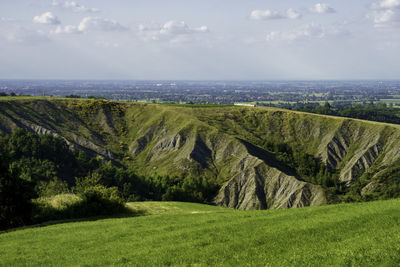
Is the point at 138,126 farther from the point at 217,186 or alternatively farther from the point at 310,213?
the point at 310,213

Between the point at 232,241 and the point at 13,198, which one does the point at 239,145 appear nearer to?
the point at 13,198

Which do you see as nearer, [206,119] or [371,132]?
[371,132]

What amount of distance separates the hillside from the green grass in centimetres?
7861

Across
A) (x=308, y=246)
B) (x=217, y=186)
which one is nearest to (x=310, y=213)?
(x=308, y=246)

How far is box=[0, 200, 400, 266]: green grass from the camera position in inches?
722

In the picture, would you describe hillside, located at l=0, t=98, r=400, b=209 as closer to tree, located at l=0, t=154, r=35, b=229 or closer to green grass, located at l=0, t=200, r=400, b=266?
green grass, located at l=0, t=200, r=400, b=266

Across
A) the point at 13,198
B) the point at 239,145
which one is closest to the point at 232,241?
the point at 13,198

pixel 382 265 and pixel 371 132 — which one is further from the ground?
pixel 382 265

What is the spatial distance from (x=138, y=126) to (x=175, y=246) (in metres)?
146

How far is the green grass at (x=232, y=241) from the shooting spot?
18.3 meters

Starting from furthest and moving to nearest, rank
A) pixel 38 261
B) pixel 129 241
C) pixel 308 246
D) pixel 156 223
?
pixel 156 223, pixel 129 241, pixel 38 261, pixel 308 246

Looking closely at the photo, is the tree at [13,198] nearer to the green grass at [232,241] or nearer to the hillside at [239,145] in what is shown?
the green grass at [232,241]

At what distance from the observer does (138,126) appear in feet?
541

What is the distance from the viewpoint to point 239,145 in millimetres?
132500
